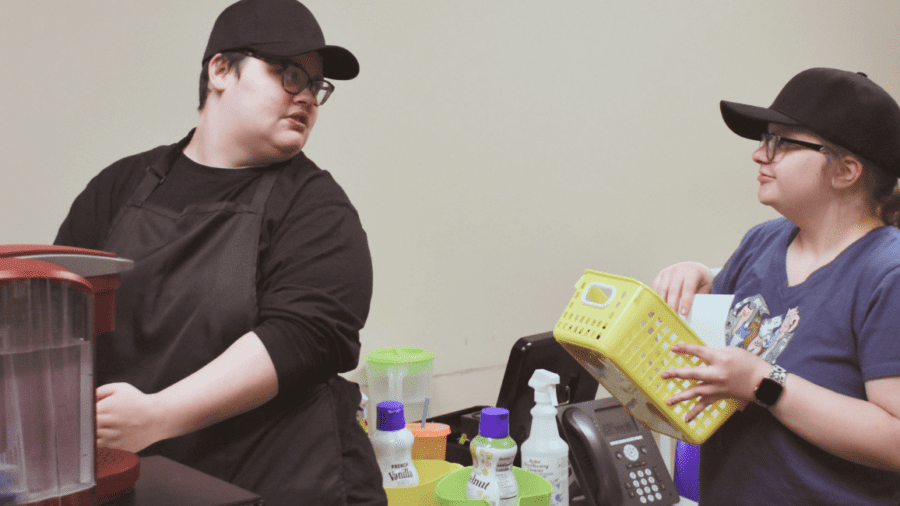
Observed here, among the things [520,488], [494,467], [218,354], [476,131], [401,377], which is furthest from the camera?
[476,131]

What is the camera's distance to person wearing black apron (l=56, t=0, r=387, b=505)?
1171 millimetres

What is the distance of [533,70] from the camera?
2826mm

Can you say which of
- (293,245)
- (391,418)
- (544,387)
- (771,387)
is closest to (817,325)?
(771,387)

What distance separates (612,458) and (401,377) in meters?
0.71

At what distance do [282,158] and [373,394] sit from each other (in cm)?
109

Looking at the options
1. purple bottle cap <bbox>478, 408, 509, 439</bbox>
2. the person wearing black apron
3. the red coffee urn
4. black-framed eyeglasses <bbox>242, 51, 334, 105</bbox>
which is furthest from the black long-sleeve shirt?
purple bottle cap <bbox>478, 408, 509, 439</bbox>

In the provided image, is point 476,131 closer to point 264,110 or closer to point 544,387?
point 544,387

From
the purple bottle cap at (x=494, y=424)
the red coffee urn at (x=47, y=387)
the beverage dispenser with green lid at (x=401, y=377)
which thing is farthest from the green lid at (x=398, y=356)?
the red coffee urn at (x=47, y=387)

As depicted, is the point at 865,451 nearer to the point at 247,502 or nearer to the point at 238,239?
the point at 247,502

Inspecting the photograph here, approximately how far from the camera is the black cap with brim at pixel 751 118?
4.92 feet

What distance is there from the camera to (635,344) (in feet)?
4.37

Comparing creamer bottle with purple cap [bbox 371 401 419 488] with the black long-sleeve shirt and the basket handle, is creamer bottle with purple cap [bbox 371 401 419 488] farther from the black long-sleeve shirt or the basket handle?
the basket handle

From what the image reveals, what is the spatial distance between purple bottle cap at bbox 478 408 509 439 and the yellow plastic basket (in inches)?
10.3

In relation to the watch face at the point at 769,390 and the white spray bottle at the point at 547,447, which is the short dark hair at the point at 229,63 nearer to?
the white spray bottle at the point at 547,447
